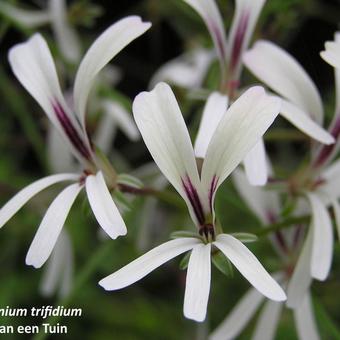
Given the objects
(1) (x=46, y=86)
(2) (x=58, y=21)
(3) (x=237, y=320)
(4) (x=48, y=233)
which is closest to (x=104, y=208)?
(4) (x=48, y=233)

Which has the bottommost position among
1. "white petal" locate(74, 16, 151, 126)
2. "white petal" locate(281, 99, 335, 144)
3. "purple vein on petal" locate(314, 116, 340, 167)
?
"white petal" locate(281, 99, 335, 144)

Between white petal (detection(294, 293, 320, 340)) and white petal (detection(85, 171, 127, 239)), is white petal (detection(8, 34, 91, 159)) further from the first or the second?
white petal (detection(294, 293, 320, 340))

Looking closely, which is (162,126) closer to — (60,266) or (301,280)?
(301,280)

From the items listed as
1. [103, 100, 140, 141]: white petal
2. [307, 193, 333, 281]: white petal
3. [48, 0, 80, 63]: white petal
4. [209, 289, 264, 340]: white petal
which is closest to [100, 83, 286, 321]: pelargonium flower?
[307, 193, 333, 281]: white petal

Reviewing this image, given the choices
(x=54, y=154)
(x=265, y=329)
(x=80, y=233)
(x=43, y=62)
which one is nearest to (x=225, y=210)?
(x=80, y=233)

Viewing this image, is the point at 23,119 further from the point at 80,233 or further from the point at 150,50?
the point at 150,50
